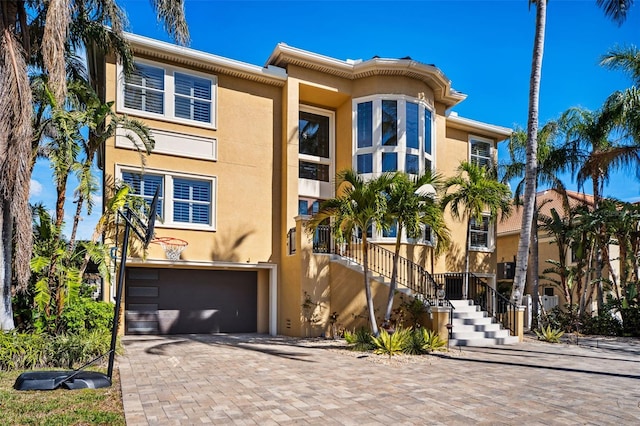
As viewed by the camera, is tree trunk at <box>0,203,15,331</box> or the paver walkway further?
tree trunk at <box>0,203,15,331</box>

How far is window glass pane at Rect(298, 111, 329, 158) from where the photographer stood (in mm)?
18406

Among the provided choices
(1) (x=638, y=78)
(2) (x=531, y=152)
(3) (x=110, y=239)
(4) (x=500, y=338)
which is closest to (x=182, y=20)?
(3) (x=110, y=239)

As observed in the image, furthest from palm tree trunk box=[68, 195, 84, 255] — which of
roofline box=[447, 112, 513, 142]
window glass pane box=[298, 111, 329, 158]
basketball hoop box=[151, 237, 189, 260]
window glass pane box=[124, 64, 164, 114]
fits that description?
roofline box=[447, 112, 513, 142]

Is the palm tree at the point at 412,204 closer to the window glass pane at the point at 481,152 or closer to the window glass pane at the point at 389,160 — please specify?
the window glass pane at the point at 389,160

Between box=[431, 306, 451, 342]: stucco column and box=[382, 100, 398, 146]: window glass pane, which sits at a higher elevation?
box=[382, 100, 398, 146]: window glass pane

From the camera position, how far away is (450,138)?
20312 millimetres

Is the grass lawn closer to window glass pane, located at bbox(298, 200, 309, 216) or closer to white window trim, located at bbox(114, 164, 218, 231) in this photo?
white window trim, located at bbox(114, 164, 218, 231)

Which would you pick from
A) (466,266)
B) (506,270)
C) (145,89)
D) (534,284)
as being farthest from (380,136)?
(506,270)

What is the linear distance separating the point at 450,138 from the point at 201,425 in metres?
16.9

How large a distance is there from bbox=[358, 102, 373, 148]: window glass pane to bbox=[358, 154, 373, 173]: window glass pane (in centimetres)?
40

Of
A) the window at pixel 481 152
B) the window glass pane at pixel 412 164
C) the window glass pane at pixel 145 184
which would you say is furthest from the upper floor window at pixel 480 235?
the window glass pane at pixel 145 184

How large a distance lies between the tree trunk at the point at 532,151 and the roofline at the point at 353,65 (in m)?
3.58

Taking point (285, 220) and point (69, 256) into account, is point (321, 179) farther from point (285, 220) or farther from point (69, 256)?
point (69, 256)

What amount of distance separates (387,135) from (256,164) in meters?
4.83
